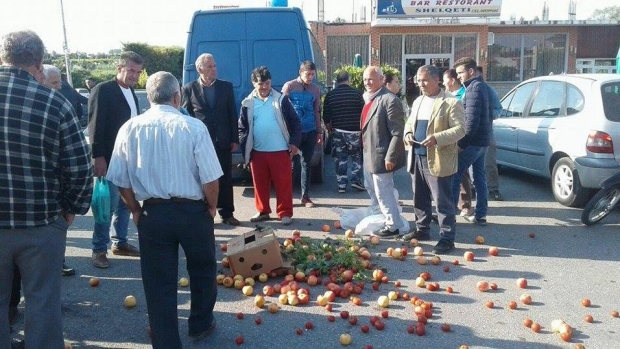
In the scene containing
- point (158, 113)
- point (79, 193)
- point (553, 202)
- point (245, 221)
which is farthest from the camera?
point (553, 202)

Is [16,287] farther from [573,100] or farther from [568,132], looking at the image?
[573,100]

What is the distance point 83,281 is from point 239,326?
190 centimetres

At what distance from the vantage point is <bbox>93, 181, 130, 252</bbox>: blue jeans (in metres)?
5.66

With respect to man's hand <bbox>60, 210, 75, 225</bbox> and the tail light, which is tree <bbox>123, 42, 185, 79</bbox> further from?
man's hand <bbox>60, 210, 75, 225</bbox>

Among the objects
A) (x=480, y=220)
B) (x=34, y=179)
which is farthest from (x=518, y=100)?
(x=34, y=179)

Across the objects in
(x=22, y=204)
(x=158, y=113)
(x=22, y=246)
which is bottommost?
(x=22, y=246)

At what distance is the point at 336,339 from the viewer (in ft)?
14.0

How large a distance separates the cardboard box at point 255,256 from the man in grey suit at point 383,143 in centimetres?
168

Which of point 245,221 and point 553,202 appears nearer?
point 245,221

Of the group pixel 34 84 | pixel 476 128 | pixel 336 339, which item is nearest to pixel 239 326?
pixel 336 339

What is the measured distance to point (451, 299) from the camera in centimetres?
498

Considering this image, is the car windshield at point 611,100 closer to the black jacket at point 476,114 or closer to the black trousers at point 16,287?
the black jacket at point 476,114

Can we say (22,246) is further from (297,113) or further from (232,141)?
(297,113)

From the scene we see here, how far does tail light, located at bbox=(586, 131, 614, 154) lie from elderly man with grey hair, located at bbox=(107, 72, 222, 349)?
5500 millimetres
